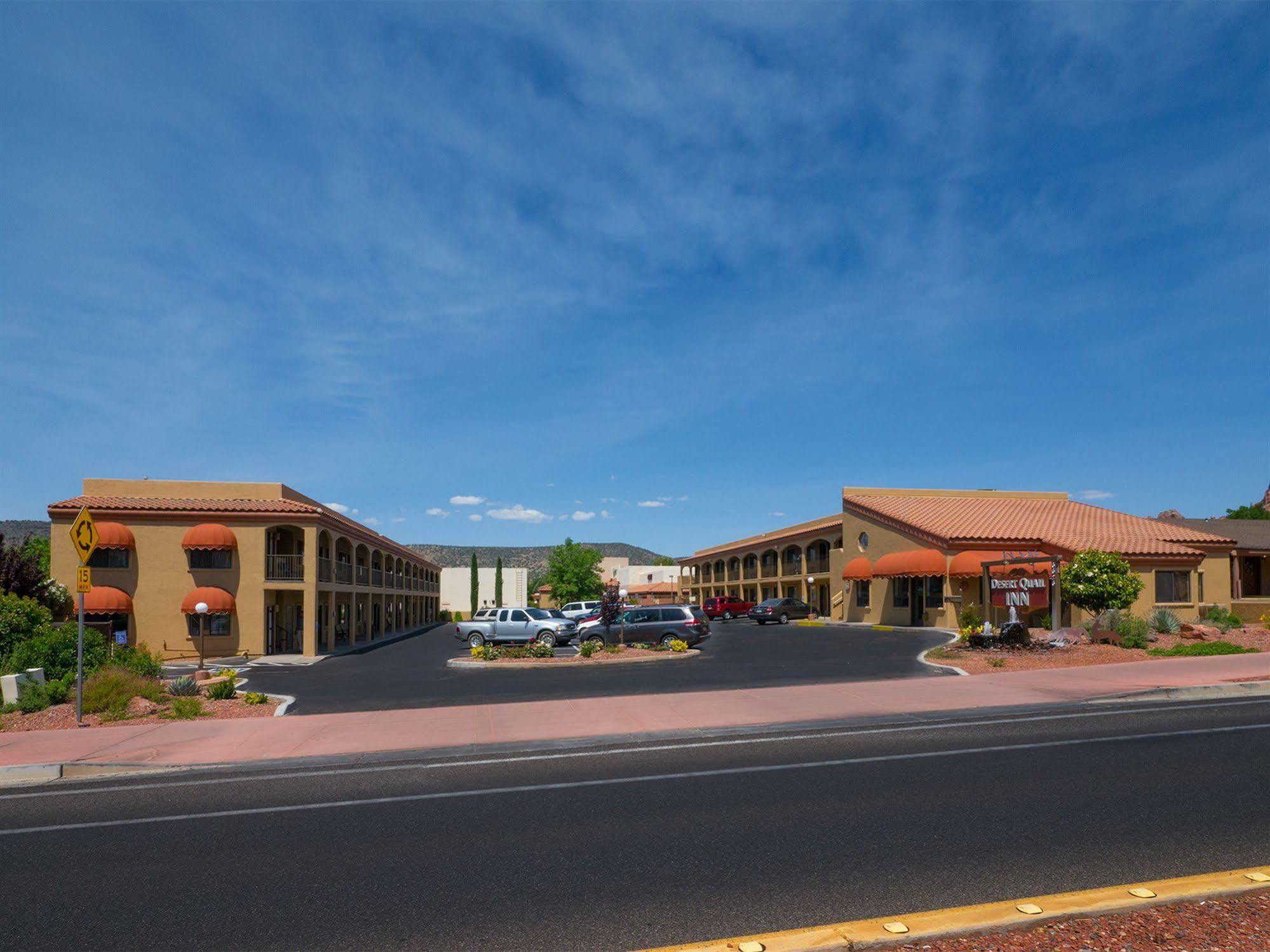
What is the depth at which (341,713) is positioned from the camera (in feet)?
50.8

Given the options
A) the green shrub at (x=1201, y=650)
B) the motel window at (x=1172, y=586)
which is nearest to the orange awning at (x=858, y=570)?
the motel window at (x=1172, y=586)

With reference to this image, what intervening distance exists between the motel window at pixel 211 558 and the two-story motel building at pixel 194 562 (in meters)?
0.02

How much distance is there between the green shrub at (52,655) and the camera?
17.6 m

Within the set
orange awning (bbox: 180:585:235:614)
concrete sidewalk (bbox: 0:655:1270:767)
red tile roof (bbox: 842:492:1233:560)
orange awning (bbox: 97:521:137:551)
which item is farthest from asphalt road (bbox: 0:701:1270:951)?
red tile roof (bbox: 842:492:1233:560)

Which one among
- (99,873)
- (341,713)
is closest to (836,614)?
(341,713)

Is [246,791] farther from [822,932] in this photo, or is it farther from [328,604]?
[328,604]

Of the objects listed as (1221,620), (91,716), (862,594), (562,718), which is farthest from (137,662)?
(862,594)

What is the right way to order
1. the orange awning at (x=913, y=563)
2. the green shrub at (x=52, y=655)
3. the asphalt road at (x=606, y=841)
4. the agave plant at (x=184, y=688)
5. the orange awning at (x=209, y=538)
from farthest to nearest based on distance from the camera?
the orange awning at (x=913, y=563)
the orange awning at (x=209, y=538)
the green shrub at (x=52, y=655)
the agave plant at (x=184, y=688)
the asphalt road at (x=606, y=841)

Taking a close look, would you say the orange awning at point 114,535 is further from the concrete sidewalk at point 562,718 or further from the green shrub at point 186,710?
the concrete sidewalk at point 562,718

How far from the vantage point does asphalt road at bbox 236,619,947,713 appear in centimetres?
1795

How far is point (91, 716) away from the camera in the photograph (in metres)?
15.0

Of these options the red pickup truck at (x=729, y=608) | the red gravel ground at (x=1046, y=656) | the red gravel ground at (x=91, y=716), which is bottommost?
the red pickup truck at (x=729, y=608)

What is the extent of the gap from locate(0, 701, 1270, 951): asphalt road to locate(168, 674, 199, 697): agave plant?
22.7 feet

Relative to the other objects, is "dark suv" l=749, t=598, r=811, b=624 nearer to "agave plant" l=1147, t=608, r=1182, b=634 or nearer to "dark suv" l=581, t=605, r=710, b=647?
"dark suv" l=581, t=605, r=710, b=647
